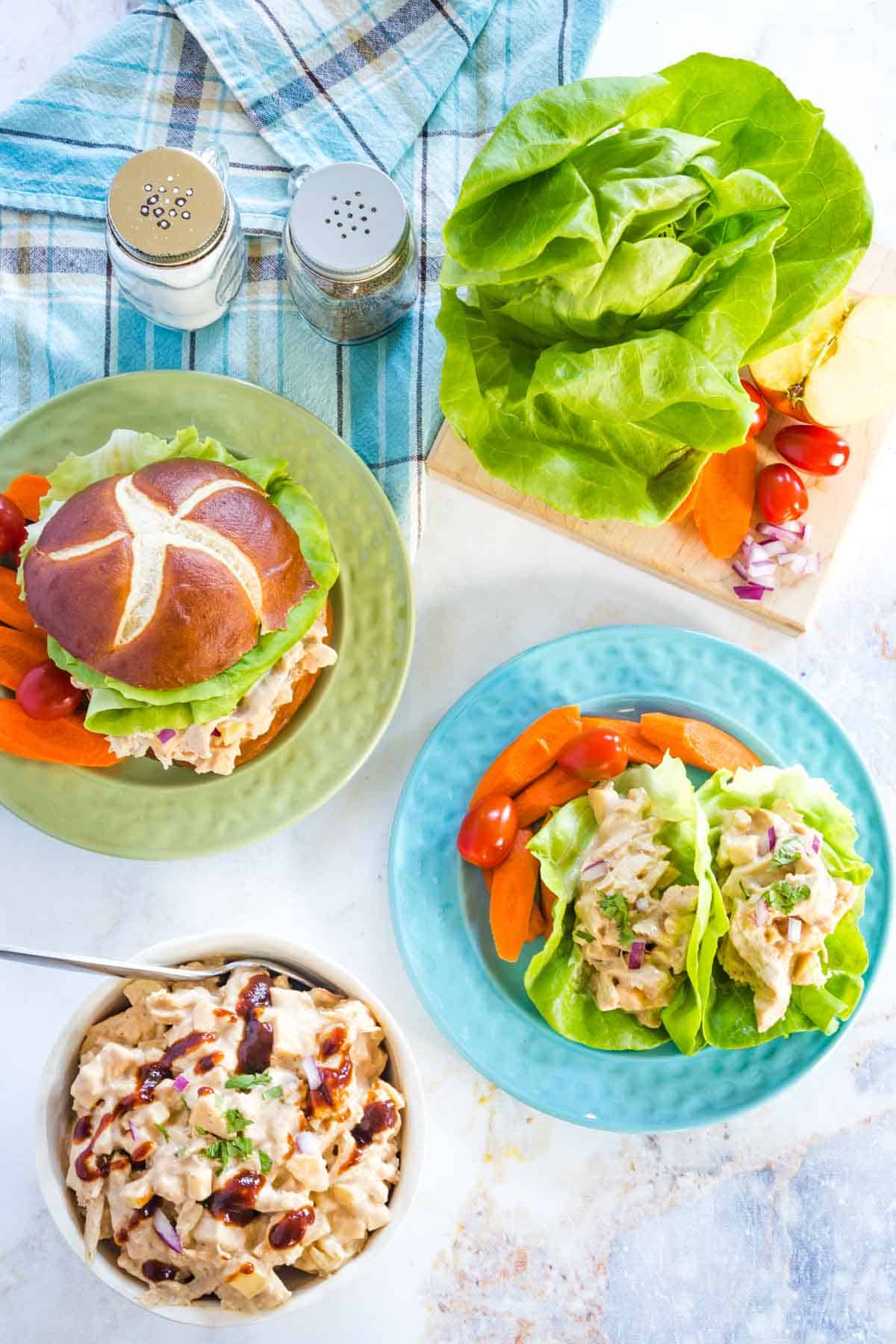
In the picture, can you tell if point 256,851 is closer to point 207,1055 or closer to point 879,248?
Result: point 207,1055

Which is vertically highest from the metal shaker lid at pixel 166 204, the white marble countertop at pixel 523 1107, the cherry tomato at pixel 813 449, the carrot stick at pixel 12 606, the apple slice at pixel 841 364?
the metal shaker lid at pixel 166 204

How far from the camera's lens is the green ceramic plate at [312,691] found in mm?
2182

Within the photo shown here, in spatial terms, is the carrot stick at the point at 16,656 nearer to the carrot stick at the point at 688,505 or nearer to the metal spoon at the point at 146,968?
the metal spoon at the point at 146,968

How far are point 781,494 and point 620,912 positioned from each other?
2.97ft

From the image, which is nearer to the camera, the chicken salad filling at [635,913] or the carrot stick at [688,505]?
the chicken salad filling at [635,913]

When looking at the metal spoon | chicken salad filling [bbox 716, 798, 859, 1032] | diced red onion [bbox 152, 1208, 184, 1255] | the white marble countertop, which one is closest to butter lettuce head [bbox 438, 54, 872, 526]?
the white marble countertop

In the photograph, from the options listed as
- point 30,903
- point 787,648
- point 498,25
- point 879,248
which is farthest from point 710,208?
point 30,903

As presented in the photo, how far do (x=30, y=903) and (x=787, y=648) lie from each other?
67.3 inches

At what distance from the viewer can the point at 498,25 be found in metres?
2.43

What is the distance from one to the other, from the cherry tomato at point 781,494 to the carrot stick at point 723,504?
39mm

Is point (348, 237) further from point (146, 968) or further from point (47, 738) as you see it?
point (146, 968)

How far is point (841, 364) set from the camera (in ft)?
7.40

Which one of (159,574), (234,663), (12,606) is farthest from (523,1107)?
(12,606)

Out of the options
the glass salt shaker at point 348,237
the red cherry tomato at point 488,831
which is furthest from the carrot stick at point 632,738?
the glass salt shaker at point 348,237
